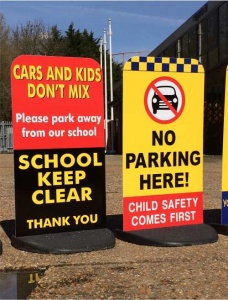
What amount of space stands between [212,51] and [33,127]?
18.0 meters

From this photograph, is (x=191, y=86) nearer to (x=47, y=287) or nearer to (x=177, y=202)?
(x=177, y=202)

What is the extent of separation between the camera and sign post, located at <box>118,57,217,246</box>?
17.8 feet

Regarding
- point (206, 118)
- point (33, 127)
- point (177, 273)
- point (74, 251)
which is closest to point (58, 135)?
point (33, 127)

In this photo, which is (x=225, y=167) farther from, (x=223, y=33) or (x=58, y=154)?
(x=223, y=33)

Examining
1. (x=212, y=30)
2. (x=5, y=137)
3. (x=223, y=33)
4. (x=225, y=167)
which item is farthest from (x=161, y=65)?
(x=5, y=137)

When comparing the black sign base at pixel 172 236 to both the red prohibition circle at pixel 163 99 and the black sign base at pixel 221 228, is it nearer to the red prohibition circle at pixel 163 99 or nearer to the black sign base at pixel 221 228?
the black sign base at pixel 221 228

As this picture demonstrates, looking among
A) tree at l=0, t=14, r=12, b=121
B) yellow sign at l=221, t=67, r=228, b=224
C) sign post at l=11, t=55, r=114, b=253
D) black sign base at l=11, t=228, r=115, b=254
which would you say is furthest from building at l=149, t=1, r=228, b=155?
tree at l=0, t=14, r=12, b=121

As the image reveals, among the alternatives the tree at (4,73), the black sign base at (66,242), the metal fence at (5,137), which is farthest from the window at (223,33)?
the tree at (4,73)

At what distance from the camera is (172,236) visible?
215 inches

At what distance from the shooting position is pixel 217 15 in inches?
826

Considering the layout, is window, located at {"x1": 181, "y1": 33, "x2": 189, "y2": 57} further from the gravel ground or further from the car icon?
the gravel ground

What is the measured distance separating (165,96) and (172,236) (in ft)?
5.63

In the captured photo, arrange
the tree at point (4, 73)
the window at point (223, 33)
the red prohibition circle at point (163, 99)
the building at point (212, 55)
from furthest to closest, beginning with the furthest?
the tree at point (4, 73) → the building at point (212, 55) → the window at point (223, 33) → the red prohibition circle at point (163, 99)

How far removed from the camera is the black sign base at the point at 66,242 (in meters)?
5.07
